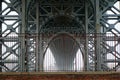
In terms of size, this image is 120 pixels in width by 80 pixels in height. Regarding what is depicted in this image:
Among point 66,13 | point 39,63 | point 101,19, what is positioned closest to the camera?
point 101,19

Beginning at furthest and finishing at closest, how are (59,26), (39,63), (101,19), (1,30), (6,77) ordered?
(59,26), (39,63), (1,30), (101,19), (6,77)

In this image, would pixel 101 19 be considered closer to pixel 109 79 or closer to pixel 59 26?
pixel 109 79

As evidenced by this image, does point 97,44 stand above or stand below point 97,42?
below

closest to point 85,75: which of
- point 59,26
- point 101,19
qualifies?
point 101,19

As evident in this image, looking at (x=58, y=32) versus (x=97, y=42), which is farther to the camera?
(x=58, y=32)

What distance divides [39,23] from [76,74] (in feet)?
63.8

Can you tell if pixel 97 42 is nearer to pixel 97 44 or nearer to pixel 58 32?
pixel 97 44

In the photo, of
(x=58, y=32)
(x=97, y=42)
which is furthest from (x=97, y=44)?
(x=58, y=32)

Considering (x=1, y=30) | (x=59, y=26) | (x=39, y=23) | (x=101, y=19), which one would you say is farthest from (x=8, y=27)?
(x=59, y=26)

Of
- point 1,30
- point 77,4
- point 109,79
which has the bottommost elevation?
point 109,79

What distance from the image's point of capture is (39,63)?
31.1 m

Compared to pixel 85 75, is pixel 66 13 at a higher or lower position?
higher

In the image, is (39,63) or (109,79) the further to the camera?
(39,63)

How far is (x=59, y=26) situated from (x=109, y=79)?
26.9 m
